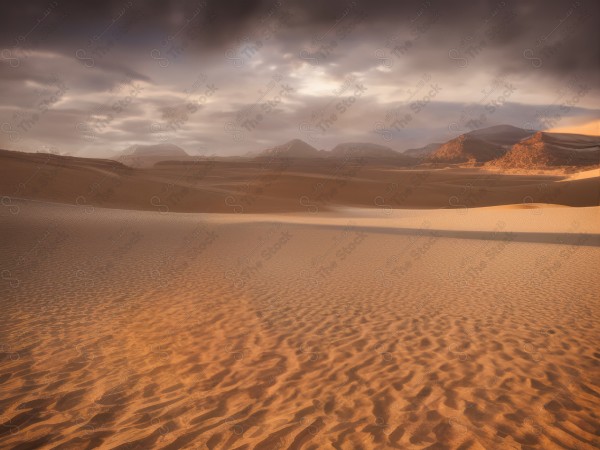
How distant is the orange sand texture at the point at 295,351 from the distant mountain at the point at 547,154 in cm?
10079

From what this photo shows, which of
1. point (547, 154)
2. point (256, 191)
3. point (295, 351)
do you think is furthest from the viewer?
point (547, 154)

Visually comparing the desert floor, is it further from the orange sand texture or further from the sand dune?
the sand dune

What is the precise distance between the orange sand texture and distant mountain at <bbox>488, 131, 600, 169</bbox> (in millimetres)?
100787

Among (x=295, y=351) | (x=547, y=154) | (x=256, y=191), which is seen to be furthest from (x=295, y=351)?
(x=547, y=154)

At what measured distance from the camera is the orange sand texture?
4.58 metres

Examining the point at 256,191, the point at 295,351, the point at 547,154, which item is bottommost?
the point at 295,351

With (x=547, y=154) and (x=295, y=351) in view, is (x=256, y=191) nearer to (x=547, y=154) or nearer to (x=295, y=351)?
(x=295, y=351)

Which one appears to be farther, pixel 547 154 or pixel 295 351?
pixel 547 154

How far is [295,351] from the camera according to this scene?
6910 mm

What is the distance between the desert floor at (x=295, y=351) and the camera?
4590mm

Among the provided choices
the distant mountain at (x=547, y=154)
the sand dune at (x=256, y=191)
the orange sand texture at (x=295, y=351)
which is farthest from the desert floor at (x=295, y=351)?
the distant mountain at (x=547, y=154)

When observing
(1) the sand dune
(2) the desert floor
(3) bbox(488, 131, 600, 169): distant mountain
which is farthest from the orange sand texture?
(3) bbox(488, 131, 600, 169): distant mountain

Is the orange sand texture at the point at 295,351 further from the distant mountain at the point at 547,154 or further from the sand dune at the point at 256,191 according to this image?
the distant mountain at the point at 547,154

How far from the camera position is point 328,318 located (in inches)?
345
